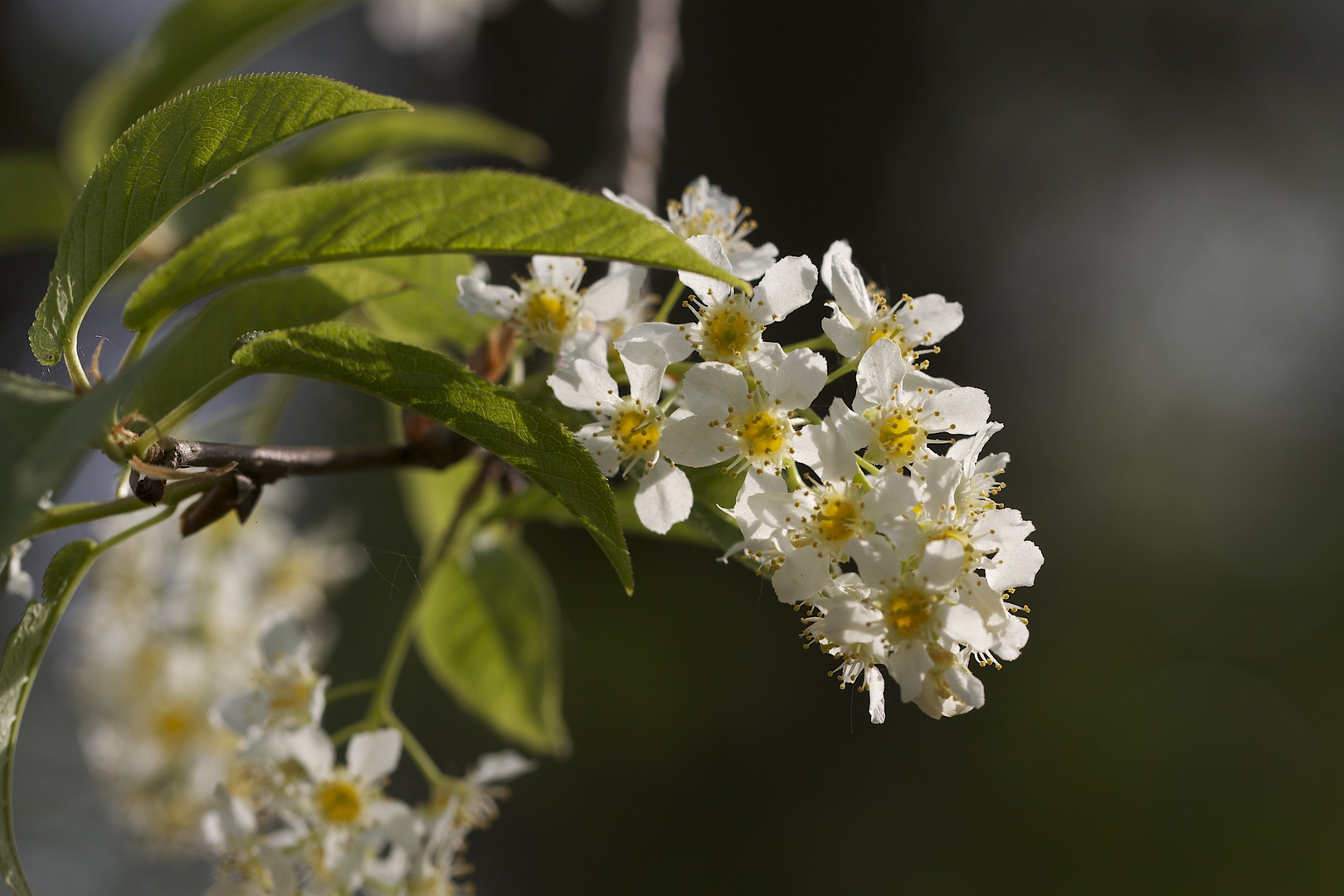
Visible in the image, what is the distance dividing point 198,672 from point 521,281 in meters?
1.14

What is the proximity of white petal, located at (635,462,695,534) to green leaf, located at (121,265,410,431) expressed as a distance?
1.06ft

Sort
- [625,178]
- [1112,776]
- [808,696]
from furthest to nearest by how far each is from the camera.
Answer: [1112,776]
[808,696]
[625,178]

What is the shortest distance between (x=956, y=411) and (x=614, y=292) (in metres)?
0.33

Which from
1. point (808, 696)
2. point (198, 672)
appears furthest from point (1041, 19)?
point (198, 672)

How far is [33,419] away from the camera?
482 mm

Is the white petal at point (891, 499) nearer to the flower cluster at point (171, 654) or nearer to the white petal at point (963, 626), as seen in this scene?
the white petal at point (963, 626)

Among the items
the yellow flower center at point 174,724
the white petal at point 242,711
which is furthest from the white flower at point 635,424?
the yellow flower center at point 174,724

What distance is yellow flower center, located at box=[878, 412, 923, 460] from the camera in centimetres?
71

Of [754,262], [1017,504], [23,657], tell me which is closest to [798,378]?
[754,262]

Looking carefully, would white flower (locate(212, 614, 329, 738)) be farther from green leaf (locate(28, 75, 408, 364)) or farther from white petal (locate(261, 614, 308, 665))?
green leaf (locate(28, 75, 408, 364))

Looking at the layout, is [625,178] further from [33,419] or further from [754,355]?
[33,419]

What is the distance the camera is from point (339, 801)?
0.99m

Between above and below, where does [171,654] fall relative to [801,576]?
below

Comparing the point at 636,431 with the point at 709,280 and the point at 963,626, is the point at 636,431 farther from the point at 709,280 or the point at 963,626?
the point at 963,626
